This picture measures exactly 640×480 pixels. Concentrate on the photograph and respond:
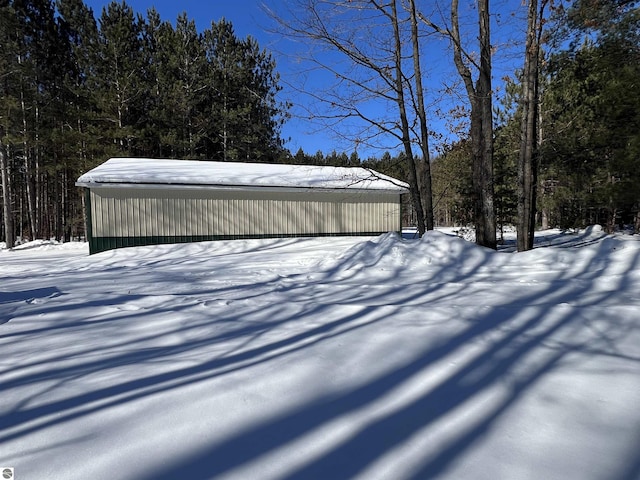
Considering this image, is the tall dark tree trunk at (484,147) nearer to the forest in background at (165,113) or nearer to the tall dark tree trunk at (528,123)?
the tall dark tree trunk at (528,123)

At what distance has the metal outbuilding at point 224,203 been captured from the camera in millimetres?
12258

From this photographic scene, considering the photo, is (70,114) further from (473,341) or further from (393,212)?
(473,341)

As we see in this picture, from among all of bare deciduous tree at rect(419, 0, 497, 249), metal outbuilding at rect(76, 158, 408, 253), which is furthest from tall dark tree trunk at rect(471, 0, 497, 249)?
metal outbuilding at rect(76, 158, 408, 253)

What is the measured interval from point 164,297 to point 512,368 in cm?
378

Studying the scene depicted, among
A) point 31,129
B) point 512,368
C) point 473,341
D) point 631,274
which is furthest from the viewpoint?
point 31,129

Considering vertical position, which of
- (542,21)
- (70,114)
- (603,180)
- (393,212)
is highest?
(70,114)

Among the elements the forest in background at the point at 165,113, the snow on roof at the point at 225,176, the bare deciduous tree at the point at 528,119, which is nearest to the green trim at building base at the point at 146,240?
the snow on roof at the point at 225,176

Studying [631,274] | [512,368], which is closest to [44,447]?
[512,368]

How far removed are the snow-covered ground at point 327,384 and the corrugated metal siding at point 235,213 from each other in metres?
8.42

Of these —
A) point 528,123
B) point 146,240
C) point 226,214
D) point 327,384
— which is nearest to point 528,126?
point 528,123

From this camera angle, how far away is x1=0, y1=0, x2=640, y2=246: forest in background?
13547mm

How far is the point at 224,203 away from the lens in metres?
13.6

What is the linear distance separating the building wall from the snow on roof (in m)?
0.36

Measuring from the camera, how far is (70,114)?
19.5 meters
